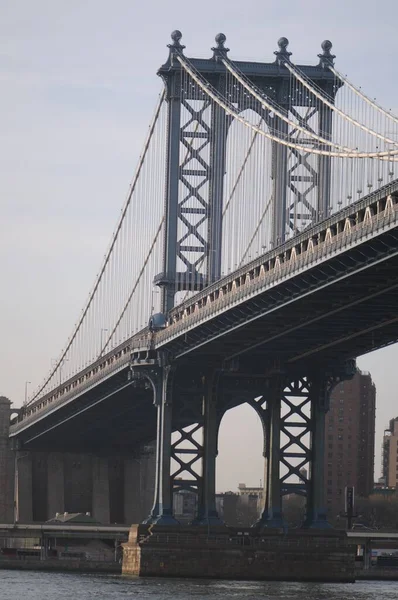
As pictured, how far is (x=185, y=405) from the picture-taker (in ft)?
278

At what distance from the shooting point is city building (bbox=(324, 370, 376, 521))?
18518 cm

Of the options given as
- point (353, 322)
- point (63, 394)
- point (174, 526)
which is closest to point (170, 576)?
point (174, 526)

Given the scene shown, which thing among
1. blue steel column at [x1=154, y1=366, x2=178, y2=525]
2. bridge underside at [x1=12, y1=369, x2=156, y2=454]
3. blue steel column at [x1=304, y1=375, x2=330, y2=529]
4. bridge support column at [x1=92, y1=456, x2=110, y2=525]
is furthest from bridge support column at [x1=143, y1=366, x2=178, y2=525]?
bridge support column at [x1=92, y1=456, x2=110, y2=525]

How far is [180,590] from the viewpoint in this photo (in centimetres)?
7175

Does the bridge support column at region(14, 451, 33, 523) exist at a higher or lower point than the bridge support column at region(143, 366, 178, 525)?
lower

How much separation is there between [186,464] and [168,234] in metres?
9.95

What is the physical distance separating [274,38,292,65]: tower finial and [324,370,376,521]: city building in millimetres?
102524

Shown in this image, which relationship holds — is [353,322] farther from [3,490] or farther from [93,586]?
[3,490]

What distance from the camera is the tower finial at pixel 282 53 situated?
82875mm

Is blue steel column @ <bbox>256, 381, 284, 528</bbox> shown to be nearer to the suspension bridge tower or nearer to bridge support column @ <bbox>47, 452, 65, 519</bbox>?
the suspension bridge tower

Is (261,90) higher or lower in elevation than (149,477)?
higher

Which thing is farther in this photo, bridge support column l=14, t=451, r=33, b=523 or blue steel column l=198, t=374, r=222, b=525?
bridge support column l=14, t=451, r=33, b=523

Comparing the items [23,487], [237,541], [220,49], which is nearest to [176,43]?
[220,49]

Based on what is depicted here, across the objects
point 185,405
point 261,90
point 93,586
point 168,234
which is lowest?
point 93,586
